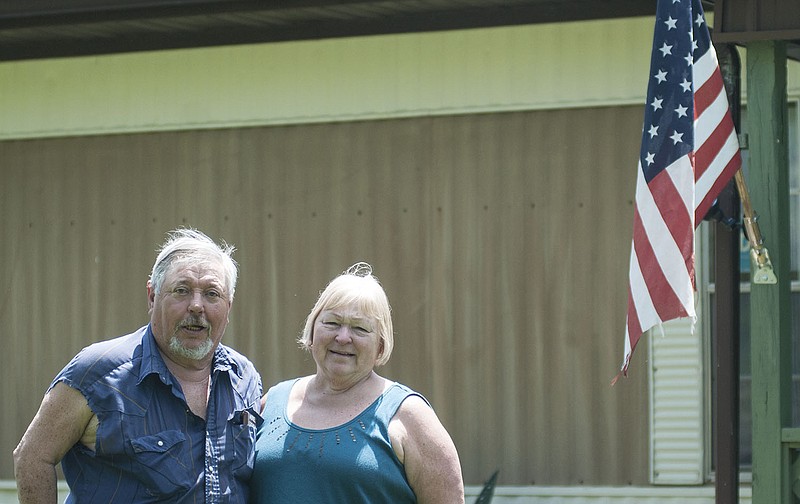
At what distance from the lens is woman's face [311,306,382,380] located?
13.1ft

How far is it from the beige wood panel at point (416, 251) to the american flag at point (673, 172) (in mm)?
2032

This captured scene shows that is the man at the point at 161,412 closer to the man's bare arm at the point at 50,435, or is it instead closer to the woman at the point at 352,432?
the man's bare arm at the point at 50,435

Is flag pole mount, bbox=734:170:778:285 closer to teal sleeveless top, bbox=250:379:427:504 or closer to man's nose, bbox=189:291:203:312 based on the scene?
teal sleeveless top, bbox=250:379:427:504

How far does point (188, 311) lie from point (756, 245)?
2769 mm

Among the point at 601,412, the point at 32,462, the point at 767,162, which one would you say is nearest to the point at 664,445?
the point at 601,412

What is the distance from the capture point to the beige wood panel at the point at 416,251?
7363 mm

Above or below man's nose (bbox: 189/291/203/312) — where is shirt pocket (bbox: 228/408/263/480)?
below

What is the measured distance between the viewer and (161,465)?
3.78m

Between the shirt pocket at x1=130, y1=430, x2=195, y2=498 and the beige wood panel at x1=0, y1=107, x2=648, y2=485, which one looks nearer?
the shirt pocket at x1=130, y1=430, x2=195, y2=498

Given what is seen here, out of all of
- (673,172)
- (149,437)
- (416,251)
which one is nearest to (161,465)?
(149,437)

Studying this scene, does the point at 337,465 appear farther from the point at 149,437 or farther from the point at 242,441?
the point at 149,437

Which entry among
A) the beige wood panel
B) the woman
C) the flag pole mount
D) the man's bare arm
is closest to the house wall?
the beige wood panel

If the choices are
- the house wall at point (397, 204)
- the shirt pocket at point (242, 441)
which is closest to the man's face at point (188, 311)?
the shirt pocket at point (242, 441)

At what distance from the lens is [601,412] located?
7.31 m
